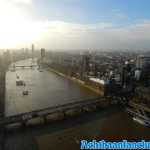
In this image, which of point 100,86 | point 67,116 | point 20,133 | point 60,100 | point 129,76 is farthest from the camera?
point 129,76

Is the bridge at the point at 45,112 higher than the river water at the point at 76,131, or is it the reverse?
the bridge at the point at 45,112

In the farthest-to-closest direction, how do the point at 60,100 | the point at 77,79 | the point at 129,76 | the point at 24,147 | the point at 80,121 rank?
the point at 77,79 → the point at 129,76 → the point at 60,100 → the point at 80,121 → the point at 24,147

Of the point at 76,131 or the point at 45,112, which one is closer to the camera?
the point at 76,131

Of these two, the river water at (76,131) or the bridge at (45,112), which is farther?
the bridge at (45,112)

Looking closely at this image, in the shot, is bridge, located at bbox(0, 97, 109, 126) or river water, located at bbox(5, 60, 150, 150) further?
bridge, located at bbox(0, 97, 109, 126)

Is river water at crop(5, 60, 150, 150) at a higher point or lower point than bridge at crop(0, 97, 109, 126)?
lower

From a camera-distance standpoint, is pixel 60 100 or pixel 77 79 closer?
pixel 60 100

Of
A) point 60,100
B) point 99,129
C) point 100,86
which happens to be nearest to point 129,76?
point 100,86

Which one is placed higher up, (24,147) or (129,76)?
(129,76)

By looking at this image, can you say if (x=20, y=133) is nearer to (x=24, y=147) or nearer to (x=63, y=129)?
(x=24, y=147)

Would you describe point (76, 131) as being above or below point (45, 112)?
below
